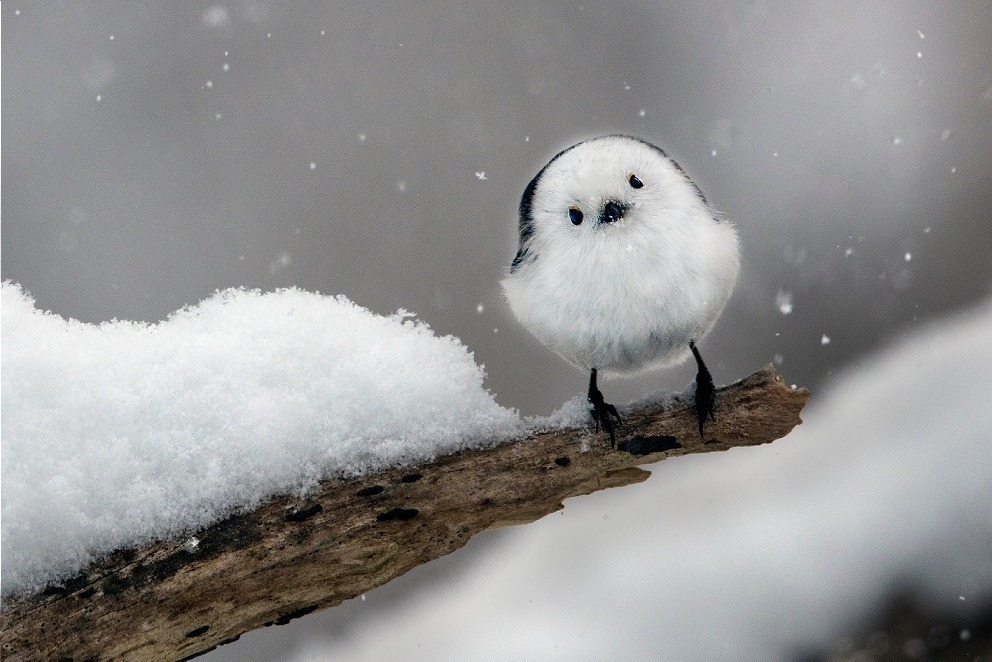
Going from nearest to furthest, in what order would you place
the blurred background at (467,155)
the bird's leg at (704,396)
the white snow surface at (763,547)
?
the bird's leg at (704,396) → the blurred background at (467,155) → the white snow surface at (763,547)

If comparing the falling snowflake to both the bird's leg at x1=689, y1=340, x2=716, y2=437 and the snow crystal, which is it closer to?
the bird's leg at x1=689, y1=340, x2=716, y2=437

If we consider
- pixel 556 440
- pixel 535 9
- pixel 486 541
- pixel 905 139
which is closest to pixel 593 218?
pixel 556 440

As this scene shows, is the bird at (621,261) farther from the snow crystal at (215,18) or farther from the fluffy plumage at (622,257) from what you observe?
the snow crystal at (215,18)

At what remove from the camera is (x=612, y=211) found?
0.92m

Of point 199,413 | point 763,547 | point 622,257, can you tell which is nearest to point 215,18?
point 199,413

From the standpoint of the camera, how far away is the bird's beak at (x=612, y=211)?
917 millimetres

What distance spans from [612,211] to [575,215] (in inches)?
1.8

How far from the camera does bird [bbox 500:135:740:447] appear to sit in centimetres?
92

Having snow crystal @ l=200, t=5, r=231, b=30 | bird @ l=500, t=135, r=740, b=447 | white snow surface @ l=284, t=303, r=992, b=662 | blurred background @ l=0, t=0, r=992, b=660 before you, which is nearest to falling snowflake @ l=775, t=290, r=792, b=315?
blurred background @ l=0, t=0, r=992, b=660

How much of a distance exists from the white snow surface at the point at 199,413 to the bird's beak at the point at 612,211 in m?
0.26

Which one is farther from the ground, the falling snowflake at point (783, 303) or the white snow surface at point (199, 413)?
the falling snowflake at point (783, 303)

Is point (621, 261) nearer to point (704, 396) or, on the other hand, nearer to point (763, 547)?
point (704, 396)

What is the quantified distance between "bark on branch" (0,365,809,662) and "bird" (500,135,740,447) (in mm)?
46

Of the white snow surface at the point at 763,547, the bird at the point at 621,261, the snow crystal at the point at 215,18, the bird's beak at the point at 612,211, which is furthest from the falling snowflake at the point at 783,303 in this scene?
the snow crystal at the point at 215,18
